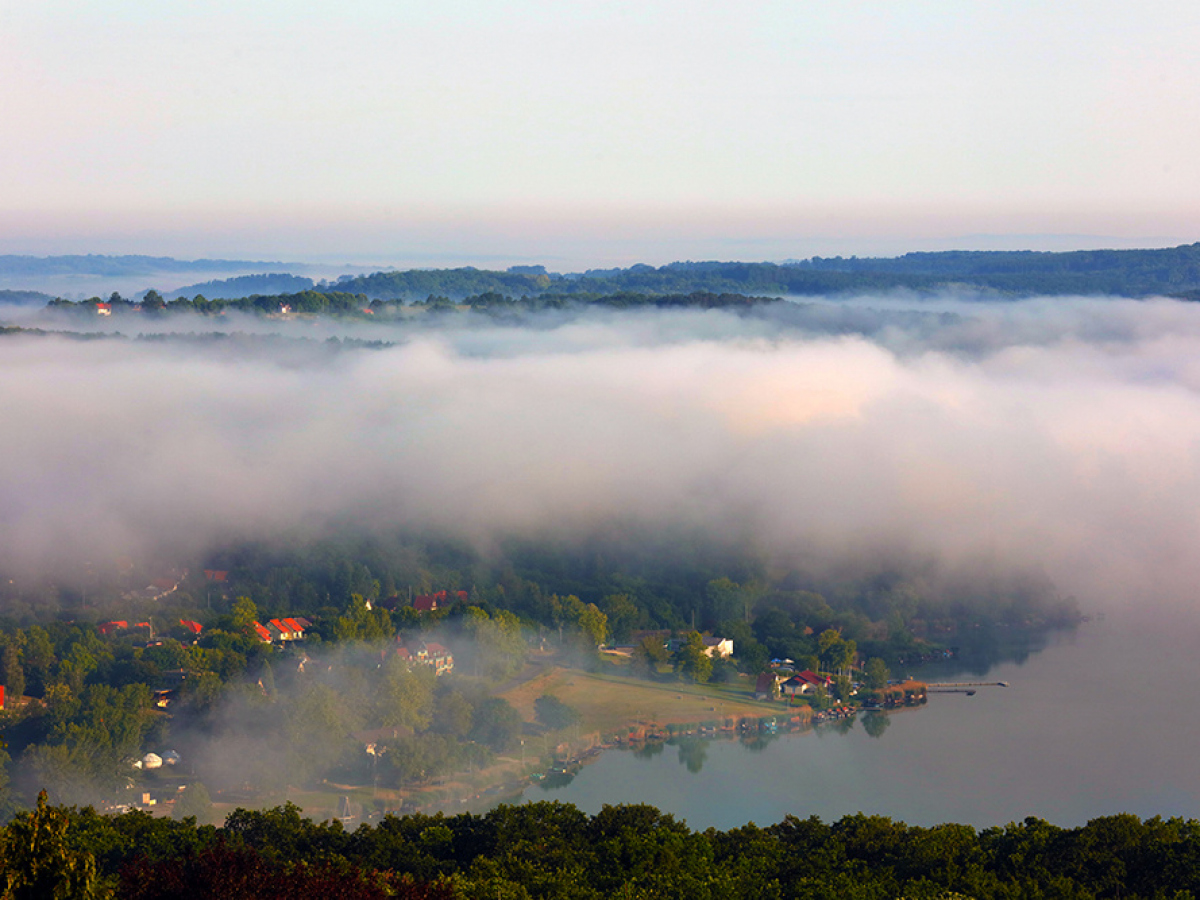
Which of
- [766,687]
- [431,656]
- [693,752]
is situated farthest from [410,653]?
[766,687]

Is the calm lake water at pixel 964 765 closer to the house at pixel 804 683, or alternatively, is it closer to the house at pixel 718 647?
the house at pixel 804 683

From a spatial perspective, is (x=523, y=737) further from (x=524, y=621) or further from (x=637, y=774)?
(x=524, y=621)

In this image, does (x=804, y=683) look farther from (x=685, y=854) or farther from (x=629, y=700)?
(x=685, y=854)

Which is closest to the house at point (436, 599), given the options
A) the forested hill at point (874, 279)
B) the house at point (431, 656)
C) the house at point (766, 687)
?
the house at point (431, 656)

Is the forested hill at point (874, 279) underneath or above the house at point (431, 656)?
above

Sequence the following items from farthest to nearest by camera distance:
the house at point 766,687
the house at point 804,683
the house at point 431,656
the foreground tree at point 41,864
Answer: the house at point 804,683, the house at point 766,687, the house at point 431,656, the foreground tree at point 41,864

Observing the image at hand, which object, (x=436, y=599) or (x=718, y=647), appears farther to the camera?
(x=436, y=599)
